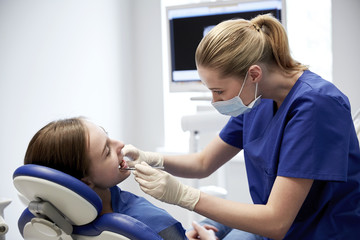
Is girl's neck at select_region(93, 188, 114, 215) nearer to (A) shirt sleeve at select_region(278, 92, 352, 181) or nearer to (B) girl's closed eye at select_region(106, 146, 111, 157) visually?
(B) girl's closed eye at select_region(106, 146, 111, 157)

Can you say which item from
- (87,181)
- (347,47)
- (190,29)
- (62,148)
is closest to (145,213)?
(87,181)

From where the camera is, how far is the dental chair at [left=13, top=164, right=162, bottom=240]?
97cm

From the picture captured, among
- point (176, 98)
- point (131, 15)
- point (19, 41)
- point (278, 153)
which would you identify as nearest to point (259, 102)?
point (278, 153)

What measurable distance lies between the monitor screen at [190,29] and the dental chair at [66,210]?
4.64 feet

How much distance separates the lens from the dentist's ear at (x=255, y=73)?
49.3 inches

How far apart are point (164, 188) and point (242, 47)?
0.48 metres

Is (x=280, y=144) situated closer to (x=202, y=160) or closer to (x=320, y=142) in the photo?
(x=320, y=142)

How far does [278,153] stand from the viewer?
1298 millimetres

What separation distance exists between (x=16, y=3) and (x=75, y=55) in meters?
0.57

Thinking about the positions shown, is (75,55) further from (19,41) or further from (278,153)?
(278,153)

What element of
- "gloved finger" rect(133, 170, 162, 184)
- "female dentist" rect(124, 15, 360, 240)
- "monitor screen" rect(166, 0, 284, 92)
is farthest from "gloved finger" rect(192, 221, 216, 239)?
"monitor screen" rect(166, 0, 284, 92)

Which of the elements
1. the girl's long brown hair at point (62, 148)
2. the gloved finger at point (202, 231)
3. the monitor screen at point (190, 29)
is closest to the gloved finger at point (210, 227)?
the gloved finger at point (202, 231)

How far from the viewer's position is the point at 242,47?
1.25 metres

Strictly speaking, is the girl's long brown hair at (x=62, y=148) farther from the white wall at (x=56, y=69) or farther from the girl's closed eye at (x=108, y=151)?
the white wall at (x=56, y=69)
